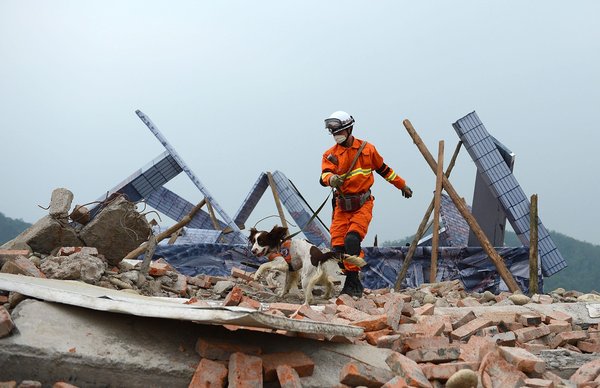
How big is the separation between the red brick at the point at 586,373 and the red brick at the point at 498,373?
1.74ft

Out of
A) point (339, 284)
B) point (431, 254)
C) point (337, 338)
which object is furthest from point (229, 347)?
point (431, 254)

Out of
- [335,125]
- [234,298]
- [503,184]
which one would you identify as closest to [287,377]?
[234,298]

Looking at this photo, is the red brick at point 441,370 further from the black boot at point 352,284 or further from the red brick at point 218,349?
the black boot at point 352,284

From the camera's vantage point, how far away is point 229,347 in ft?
13.4

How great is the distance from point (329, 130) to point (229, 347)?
469 cm

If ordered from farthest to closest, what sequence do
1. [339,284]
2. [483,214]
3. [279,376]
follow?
1. [483,214]
2. [339,284]
3. [279,376]

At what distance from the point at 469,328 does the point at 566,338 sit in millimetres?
1044

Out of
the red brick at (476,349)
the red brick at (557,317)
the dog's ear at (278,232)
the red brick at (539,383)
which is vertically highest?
the dog's ear at (278,232)

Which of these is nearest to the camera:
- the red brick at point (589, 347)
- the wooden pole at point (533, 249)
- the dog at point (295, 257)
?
the red brick at point (589, 347)

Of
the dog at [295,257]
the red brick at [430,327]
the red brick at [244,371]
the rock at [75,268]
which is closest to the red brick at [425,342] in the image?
the red brick at [430,327]

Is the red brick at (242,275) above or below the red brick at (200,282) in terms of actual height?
above

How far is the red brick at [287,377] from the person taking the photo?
380 centimetres

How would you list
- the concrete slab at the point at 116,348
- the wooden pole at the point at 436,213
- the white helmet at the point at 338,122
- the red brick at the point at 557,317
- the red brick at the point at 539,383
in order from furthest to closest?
1. the wooden pole at the point at 436,213
2. the white helmet at the point at 338,122
3. the red brick at the point at 557,317
4. the red brick at the point at 539,383
5. the concrete slab at the point at 116,348

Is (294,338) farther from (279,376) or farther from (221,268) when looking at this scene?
(221,268)
